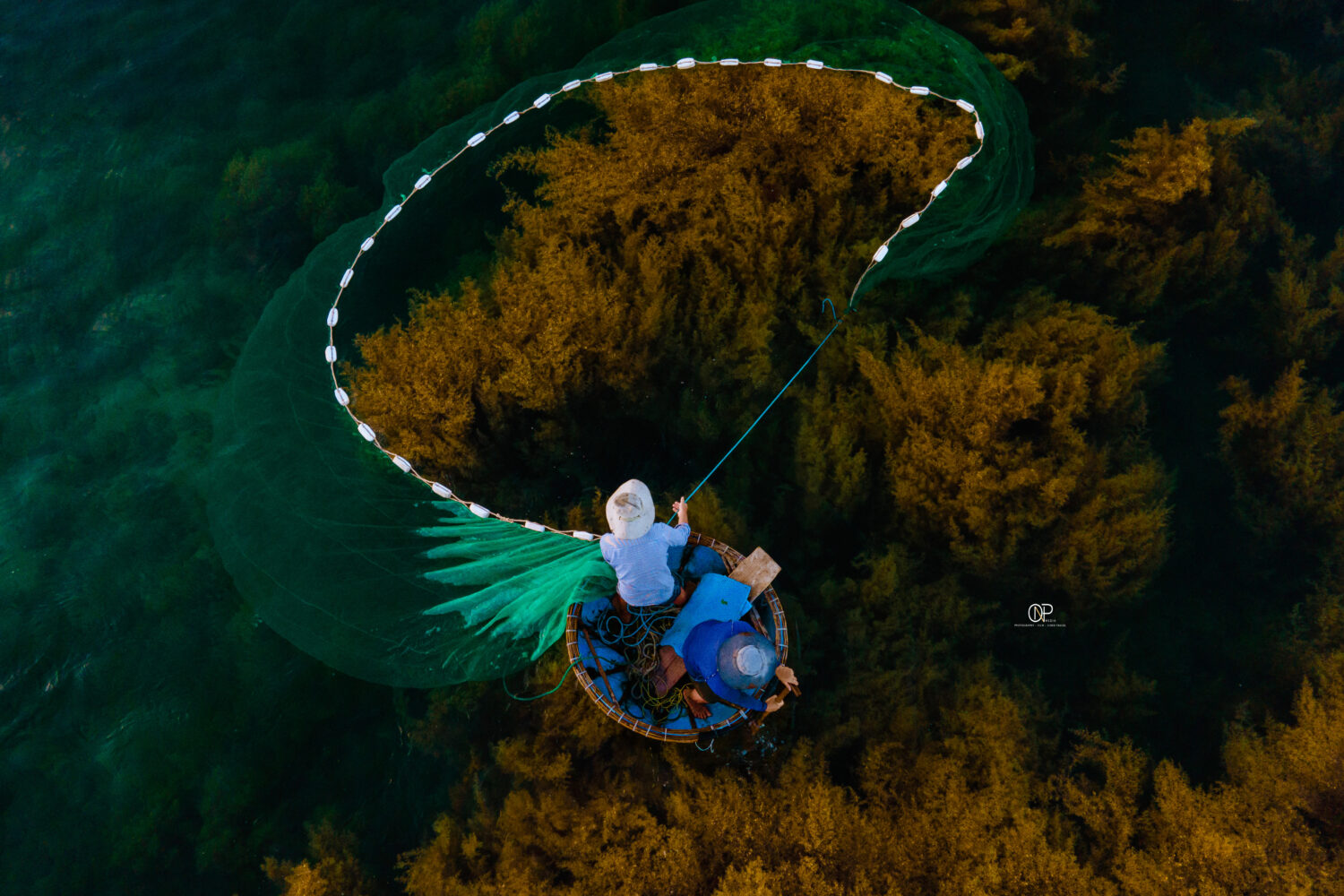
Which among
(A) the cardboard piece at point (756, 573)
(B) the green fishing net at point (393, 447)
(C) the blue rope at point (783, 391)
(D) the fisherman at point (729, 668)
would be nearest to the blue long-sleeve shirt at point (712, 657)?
(D) the fisherman at point (729, 668)

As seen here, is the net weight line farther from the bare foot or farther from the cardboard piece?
Answer: the bare foot

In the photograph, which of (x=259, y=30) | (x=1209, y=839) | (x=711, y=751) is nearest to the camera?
(x=1209, y=839)

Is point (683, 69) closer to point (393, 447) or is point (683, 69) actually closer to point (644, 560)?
point (393, 447)

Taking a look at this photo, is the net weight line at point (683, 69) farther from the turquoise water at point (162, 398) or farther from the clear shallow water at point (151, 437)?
the clear shallow water at point (151, 437)

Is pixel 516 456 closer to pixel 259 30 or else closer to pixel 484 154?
pixel 484 154

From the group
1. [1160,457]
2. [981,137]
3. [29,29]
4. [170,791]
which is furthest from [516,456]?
[29,29]

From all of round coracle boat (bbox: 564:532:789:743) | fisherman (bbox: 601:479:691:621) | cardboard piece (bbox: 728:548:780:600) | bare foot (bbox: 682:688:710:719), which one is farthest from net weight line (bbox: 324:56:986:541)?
bare foot (bbox: 682:688:710:719)
